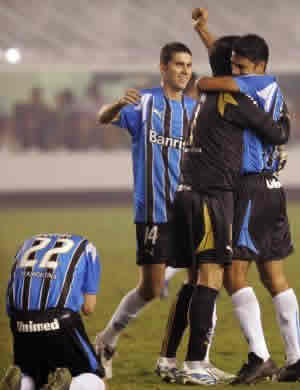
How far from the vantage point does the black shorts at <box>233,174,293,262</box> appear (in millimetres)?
4629

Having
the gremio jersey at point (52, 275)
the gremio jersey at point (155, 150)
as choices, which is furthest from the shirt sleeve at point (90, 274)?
the gremio jersey at point (155, 150)

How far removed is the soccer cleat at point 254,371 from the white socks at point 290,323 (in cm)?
13

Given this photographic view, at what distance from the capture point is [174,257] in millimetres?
4699

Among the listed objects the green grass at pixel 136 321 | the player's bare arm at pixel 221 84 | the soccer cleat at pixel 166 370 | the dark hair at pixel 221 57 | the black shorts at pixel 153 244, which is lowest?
the green grass at pixel 136 321

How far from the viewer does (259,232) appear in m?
4.66

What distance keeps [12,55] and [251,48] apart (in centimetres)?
1922

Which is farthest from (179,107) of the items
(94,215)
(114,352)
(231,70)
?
(94,215)

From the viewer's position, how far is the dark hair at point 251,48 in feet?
15.0

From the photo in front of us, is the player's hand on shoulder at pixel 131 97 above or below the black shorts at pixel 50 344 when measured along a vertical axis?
above

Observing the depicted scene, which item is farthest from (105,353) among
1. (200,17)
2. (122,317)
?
(200,17)

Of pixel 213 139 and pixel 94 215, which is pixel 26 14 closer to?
pixel 94 215

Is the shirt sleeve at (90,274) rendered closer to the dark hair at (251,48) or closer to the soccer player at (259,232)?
the soccer player at (259,232)

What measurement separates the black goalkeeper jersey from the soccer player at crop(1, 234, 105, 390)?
0.96 metres

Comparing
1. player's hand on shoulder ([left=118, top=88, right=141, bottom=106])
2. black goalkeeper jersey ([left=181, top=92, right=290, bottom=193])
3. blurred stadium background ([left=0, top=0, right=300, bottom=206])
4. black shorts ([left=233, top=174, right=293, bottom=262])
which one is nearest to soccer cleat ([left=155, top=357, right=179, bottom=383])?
black shorts ([left=233, top=174, right=293, bottom=262])
